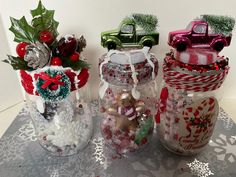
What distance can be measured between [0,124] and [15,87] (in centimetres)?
15

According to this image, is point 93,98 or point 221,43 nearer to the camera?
point 221,43

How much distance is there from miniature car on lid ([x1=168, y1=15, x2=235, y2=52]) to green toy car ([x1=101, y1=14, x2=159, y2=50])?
0.05 metres

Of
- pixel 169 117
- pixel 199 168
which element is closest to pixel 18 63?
pixel 169 117

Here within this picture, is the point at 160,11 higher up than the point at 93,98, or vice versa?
the point at 160,11

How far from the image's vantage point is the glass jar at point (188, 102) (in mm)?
520

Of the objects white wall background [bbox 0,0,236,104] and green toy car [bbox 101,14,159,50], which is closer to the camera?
green toy car [bbox 101,14,159,50]

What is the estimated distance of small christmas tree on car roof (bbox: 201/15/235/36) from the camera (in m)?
0.53

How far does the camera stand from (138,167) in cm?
60

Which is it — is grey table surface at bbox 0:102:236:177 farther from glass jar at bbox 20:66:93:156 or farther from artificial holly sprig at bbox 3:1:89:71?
artificial holly sprig at bbox 3:1:89:71

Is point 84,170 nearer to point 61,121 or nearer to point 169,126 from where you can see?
point 61,121

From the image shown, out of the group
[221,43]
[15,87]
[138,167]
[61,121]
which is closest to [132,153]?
[138,167]

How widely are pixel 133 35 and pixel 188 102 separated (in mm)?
197

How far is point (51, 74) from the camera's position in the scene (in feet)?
1.76

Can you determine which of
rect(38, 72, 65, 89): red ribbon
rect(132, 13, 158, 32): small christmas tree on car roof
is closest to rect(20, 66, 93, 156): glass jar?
rect(38, 72, 65, 89): red ribbon
